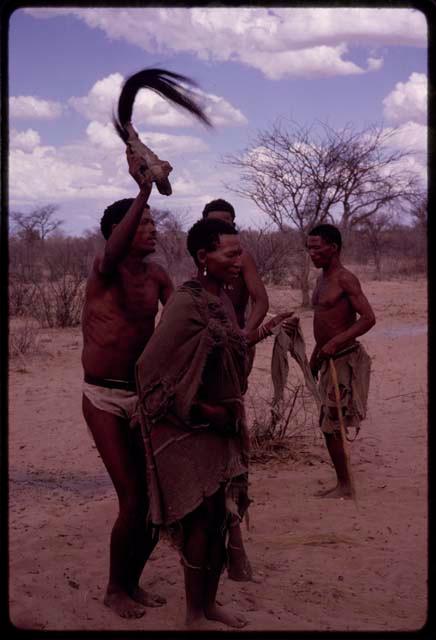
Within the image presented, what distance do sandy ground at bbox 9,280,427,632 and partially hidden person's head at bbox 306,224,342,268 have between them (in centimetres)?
146

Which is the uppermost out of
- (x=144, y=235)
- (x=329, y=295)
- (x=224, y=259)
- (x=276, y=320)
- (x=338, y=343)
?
(x=144, y=235)

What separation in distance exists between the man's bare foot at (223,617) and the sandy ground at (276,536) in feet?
0.10

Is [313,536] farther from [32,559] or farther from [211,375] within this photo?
[211,375]

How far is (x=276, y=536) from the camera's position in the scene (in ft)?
13.7

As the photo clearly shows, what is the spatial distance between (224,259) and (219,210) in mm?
1231

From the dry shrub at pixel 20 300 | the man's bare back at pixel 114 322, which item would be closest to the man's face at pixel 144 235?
the man's bare back at pixel 114 322

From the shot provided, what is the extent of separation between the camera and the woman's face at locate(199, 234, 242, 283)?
285cm

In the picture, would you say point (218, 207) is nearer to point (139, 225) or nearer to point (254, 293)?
point (254, 293)

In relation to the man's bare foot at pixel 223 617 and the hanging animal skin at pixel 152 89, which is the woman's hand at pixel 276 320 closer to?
the hanging animal skin at pixel 152 89

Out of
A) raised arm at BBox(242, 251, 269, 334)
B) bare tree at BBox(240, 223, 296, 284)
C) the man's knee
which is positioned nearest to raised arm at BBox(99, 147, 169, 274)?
the man's knee

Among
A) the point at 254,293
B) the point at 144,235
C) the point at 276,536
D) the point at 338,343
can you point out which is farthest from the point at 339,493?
the point at 144,235

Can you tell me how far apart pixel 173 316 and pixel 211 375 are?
10.1 inches

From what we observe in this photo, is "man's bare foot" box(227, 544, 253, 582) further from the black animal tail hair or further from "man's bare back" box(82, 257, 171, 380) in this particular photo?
the black animal tail hair

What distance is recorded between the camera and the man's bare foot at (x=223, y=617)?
2.91 m
